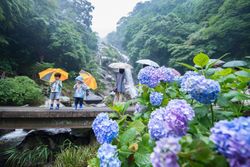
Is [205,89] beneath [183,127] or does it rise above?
above

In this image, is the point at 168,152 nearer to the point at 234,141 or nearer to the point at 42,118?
the point at 234,141

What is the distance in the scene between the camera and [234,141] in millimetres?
696

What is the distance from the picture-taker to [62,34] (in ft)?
56.2

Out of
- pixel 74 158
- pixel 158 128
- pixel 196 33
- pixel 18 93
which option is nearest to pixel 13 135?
pixel 18 93

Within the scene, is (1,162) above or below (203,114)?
below

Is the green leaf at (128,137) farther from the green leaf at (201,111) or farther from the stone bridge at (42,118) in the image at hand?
the stone bridge at (42,118)

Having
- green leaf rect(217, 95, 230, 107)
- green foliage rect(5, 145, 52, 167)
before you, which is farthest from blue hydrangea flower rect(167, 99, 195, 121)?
green foliage rect(5, 145, 52, 167)

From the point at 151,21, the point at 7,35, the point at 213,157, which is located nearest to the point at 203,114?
the point at 213,157

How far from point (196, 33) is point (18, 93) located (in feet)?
42.2

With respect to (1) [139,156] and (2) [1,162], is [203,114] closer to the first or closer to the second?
(1) [139,156]

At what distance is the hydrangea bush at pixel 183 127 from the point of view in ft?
2.41

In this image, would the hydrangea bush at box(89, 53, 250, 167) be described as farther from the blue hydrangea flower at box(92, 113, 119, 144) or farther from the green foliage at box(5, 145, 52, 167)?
the green foliage at box(5, 145, 52, 167)

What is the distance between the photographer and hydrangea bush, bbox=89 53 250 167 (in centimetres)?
74

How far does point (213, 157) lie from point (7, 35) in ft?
50.8
